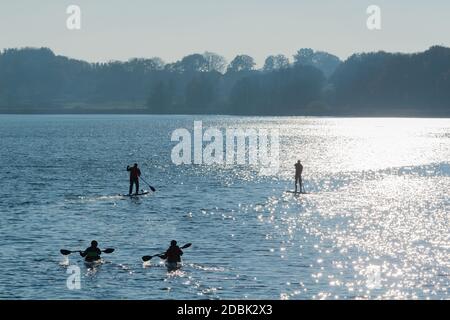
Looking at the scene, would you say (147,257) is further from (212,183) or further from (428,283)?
(212,183)

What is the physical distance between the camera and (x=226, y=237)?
49.8m

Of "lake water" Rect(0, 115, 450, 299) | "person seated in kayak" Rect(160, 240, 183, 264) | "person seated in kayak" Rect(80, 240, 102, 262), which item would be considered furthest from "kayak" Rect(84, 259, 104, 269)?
"person seated in kayak" Rect(160, 240, 183, 264)

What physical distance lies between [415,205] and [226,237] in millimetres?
23148

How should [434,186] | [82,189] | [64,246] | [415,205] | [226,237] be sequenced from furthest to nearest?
[434,186], [82,189], [415,205], [226,237], [64,246]

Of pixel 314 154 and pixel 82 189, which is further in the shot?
pixel 314 154

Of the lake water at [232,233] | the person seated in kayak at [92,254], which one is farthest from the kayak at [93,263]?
the lake water at [232,233]

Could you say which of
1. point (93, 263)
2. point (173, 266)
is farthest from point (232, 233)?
point (93, 263)

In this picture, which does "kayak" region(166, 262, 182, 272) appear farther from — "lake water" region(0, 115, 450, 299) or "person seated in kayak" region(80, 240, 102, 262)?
"person seated in kayak" region(80, 240, 102, 262)

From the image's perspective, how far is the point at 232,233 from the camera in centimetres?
5159

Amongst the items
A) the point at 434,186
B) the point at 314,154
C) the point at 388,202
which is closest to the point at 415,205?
the point at 388,202

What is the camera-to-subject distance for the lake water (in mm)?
36438

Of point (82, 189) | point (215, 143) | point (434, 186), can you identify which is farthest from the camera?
point (215, 143)

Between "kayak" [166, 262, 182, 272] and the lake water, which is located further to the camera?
"kayak" [166, 262, 182, 272]

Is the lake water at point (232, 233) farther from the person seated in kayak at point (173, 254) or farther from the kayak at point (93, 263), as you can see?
the person seated in kayak at point (173, 254)
